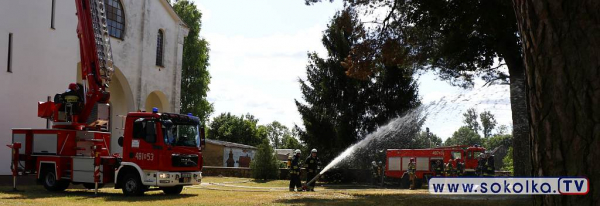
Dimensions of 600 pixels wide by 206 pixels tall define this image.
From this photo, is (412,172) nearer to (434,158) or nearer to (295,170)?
(434,158)

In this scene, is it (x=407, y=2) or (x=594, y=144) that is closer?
(x=594, y=144)

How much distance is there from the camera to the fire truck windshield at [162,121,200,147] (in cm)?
1559

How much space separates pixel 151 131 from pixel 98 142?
322 cm

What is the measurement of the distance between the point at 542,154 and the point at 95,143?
16357mm

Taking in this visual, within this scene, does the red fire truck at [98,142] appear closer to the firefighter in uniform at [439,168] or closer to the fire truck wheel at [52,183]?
the fire truck wheel at [52,183]

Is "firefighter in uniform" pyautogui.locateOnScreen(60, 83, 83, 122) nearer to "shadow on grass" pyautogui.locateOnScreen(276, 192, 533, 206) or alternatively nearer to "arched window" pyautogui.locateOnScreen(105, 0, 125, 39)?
"shadow on grass" pyautogui.locateOnScreen(276, 192, 533, 206)

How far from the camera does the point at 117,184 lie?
16.1m

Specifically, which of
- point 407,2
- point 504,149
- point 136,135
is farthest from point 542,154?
point 504,149

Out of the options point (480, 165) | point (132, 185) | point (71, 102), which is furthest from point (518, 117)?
point (480, 165)

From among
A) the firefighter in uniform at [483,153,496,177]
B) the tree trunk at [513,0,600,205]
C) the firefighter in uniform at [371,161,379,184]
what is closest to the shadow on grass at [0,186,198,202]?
the tree trunk at [513,0,600,205]

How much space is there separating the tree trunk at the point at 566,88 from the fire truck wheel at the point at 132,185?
45.2ft

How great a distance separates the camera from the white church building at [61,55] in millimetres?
21234

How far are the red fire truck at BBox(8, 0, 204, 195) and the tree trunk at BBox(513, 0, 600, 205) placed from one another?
13.1 m

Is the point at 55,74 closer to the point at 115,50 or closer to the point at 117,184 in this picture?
the point at 115,50
